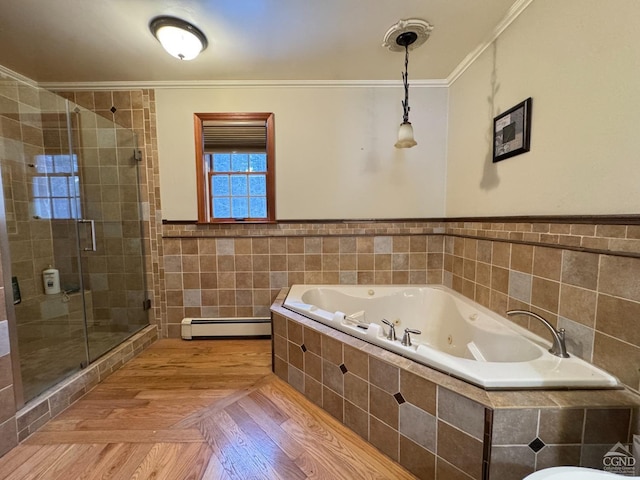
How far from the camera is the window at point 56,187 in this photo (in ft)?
6.67

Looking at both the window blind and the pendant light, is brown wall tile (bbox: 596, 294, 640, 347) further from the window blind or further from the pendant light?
the window blind

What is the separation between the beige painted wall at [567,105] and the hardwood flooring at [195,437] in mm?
1525

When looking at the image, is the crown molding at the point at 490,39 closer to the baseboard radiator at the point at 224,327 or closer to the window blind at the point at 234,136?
the window blind at the point at 234,136

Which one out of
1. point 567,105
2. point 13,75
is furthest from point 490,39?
point 13,75

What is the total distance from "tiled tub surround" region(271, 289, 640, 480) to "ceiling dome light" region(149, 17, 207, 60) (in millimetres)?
2070

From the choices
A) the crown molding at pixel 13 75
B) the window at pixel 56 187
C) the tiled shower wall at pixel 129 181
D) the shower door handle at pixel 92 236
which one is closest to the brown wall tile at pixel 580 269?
the tiled shower wall at pixel 129 181

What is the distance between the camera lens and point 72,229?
2.04 m

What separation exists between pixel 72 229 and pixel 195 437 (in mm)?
1951

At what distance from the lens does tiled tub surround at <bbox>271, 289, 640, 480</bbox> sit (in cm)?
87

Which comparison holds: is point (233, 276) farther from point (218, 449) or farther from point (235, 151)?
point (218, 449)

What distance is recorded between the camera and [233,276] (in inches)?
92.3

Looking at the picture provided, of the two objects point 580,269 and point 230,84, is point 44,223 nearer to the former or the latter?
point 230,84

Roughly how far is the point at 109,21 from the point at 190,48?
45cm

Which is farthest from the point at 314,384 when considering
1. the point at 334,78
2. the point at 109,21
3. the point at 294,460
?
the point at 109,21
